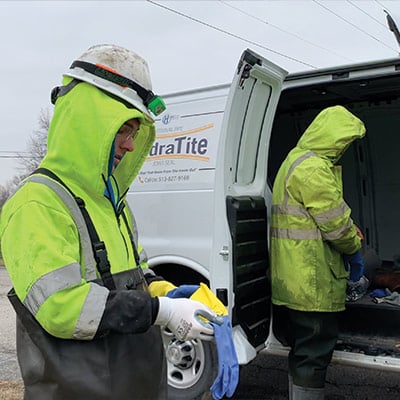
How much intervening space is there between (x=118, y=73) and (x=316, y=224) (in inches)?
82.9

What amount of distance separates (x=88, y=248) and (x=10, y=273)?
238 mm

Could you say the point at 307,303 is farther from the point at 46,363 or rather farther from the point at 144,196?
the point at 46,363

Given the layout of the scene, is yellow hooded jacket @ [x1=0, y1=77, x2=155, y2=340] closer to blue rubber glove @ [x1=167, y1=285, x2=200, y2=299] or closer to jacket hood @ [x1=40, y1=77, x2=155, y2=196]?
jacket hood @ [x1=40, y1=77, x2=155, y2=196]

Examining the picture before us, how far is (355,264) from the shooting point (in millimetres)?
4121

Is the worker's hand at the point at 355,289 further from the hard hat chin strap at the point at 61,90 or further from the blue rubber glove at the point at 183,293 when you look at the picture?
the hard hat chin strap at the point at 61,90

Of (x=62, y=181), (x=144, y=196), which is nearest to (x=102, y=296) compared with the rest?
(x=62, y=181)

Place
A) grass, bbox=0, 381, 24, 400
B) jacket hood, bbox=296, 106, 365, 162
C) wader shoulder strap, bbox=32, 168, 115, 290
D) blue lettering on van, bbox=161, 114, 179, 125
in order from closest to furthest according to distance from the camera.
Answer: wader shoulder strap, bbox=32, 168, 115, 290
jacket hood, bbox=296, 106, 365, 162
grass, bbox=0, 381, 24, 400
blue lettering on van, bbox=161, 114, 179, 125

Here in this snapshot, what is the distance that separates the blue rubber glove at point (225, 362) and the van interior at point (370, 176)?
209 centimetres

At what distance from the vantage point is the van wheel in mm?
4242

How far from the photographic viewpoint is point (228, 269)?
3.68m

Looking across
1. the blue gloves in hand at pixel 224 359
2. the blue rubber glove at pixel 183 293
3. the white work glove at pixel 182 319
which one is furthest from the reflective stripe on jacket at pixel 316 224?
the white work glove at pixel 182 319

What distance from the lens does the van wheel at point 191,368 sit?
4242 mm

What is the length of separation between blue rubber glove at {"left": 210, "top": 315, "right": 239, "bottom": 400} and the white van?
164cm

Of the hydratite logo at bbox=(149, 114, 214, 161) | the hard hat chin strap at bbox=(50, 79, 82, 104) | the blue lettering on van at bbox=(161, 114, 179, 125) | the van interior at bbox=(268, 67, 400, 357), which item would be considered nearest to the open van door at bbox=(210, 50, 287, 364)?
the van interior at bbox=(268, 67, 400, 357)
